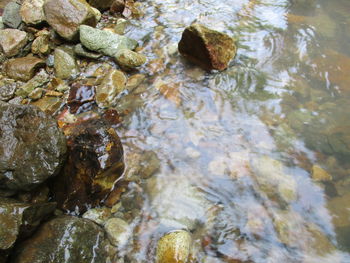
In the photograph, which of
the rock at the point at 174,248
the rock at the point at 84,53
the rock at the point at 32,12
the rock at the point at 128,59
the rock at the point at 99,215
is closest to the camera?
the rock at the point at 174,248

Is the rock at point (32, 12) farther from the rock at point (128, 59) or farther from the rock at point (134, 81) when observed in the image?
the rock at point (134, 81)

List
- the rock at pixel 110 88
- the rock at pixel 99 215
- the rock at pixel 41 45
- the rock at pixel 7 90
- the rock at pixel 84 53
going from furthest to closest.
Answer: the rock at pixel 41 45
the rock at pixel 84 53
the rock at pixel 7 90
the rock at pixel 110 88
the rock at pixel 99 215

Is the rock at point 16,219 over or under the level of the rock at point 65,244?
over

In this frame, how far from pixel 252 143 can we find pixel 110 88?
2106mm

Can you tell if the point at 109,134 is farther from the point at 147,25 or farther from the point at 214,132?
the point at 147,25

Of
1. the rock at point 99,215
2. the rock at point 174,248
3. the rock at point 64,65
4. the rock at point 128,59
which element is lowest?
the rock at point 99,215

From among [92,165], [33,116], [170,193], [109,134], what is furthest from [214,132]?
[33,116]

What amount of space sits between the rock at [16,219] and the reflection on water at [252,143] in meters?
0.85

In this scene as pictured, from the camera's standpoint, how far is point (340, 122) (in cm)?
363

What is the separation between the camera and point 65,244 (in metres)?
2.50

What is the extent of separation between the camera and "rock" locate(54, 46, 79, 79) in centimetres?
454

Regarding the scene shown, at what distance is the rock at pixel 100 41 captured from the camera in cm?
476

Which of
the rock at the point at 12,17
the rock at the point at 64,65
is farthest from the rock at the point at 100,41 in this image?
the rock at the point at 12,17

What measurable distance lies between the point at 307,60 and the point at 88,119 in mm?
3363
